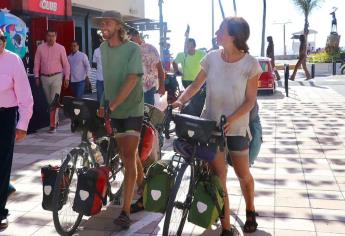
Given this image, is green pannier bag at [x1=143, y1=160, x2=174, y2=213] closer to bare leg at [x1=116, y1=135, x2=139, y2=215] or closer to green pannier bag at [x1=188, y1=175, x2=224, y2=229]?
green pannier bag at [x1=188, y1=175, x2=224, y2=229]

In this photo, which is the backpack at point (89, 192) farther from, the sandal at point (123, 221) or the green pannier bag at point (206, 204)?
the green pannier bag at point (206, 204)

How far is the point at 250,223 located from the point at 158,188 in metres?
1.03

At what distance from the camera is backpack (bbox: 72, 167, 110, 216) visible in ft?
12.4

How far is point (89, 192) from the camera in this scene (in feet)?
12.4

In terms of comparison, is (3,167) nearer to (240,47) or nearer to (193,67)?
(240,47)

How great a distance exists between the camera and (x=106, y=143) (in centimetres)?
445

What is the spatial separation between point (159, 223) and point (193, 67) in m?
5.09

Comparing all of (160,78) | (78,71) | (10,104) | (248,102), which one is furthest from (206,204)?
(78,71)

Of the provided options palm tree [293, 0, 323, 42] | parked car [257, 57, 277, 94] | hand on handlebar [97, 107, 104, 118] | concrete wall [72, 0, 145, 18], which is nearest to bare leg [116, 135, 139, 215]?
hand on handlebar [97, 107, 104, 118]

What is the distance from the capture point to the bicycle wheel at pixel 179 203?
10.8 feet

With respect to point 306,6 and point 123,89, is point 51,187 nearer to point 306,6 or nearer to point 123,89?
point 123,89

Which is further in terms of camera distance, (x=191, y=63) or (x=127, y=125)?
(x=191, y=63)

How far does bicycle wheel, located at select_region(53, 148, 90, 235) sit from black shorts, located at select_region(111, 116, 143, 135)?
36 cm

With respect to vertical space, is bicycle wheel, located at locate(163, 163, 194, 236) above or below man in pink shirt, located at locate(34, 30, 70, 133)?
below
